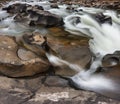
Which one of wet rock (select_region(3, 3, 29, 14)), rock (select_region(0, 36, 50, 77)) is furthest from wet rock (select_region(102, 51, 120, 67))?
wet rock (select_region(3, 3, 29, 14))

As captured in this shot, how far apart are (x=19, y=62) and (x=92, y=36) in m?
3.41

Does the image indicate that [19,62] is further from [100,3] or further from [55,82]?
[100,3]

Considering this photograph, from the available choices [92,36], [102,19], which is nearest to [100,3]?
[102,19]

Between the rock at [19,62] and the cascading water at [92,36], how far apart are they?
44 centimetres

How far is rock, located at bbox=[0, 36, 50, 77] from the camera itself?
23.9ft

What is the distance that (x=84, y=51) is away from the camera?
8.12 meters

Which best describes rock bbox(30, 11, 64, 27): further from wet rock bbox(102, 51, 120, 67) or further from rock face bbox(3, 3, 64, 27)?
wet rock bbox(102, 51, 120, 67)

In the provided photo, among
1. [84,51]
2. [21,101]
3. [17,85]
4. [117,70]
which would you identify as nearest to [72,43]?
[84,51]

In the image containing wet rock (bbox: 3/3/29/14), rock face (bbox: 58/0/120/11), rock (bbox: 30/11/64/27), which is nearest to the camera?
rock (bbox: 30/11/64/27)

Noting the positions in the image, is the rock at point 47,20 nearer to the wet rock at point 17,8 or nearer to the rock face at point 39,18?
the rock face at point 39,18

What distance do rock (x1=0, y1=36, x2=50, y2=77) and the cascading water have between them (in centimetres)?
44

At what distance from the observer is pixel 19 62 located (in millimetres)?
7379

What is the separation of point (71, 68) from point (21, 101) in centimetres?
190

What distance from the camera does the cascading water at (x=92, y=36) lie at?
7.08 meters
